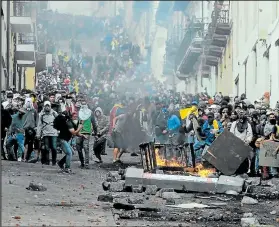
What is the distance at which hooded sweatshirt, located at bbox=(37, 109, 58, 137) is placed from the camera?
21.0 meters

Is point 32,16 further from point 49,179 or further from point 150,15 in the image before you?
point 49,179

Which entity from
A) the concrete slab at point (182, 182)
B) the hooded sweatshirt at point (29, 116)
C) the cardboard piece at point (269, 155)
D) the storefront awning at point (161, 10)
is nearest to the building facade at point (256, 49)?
the storefront awning at point (161, 10)

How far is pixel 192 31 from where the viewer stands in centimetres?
4828

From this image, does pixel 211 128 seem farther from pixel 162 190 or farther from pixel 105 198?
pixel 105 198

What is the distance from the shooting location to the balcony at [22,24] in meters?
39.6

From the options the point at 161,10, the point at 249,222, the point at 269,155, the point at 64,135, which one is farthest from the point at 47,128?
the point at 161,10

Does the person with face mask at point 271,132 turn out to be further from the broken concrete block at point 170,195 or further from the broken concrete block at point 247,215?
the broken concrete block at point 247,215

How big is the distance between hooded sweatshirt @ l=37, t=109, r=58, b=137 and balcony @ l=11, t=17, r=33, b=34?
18.6 meters

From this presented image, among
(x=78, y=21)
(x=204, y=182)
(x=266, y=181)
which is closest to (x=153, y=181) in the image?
(x=204, y=182)

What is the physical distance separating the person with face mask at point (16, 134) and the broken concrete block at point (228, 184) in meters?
6.68

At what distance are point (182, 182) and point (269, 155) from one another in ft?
13.1

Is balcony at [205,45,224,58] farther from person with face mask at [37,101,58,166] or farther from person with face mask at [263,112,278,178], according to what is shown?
person with face mask at [263,112,278,178]

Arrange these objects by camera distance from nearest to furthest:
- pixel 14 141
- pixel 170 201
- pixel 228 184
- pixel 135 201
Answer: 1. pixel 135 201
2. pixel 170 201
3. pixel 228 184
4. pixel 14 141

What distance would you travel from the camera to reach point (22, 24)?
40.0 metres
